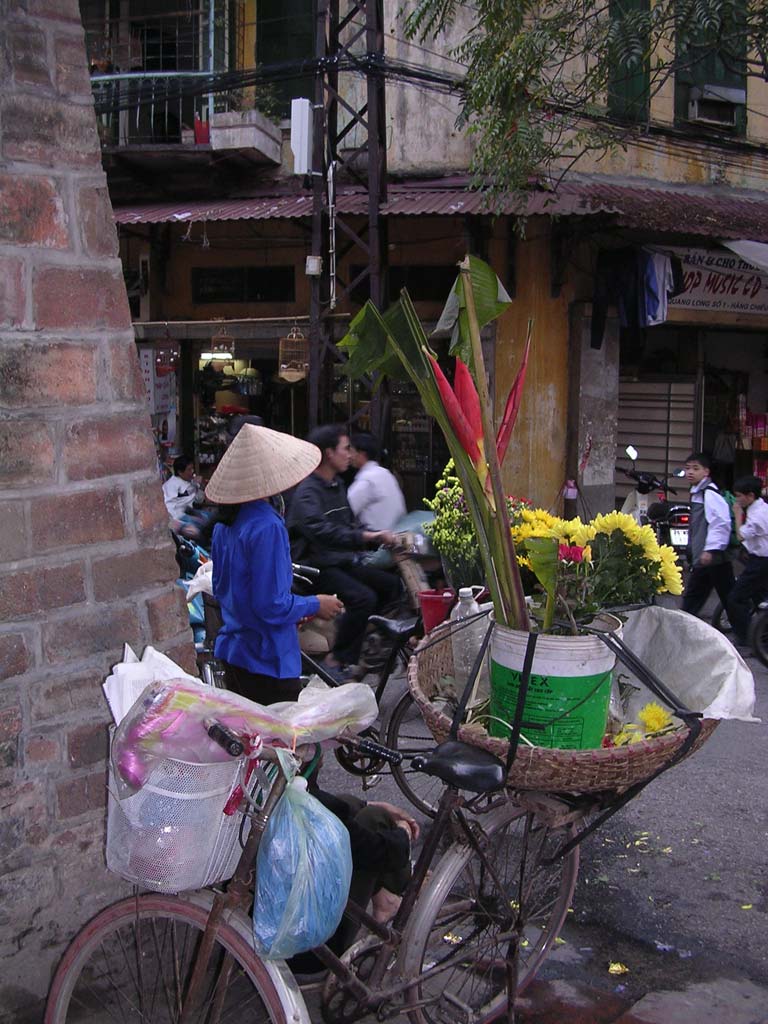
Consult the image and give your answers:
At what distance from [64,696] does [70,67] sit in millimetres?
1655

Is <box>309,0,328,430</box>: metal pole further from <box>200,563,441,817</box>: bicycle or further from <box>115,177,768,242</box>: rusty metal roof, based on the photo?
<box>200,563,441,817</box>: bicycle

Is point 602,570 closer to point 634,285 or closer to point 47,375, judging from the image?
point 47,375

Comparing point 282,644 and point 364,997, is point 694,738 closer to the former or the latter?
point 364,997

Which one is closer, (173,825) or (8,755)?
(173,825)

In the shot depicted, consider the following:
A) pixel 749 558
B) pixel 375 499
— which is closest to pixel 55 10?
pixel 375 499

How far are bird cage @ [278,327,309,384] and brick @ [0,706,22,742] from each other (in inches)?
359

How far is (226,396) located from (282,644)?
31.9ft

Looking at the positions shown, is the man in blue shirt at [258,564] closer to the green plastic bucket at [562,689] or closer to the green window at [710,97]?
the green plastic bucket at [562,689]

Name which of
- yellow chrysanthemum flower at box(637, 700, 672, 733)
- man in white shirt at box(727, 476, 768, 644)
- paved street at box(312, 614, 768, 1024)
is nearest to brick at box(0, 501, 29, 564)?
paved street at box(312, 614, 768, 1024)

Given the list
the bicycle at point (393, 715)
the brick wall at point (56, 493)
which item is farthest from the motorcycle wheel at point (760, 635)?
the brick wall at point (56, 493)

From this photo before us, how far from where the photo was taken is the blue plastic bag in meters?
2.12

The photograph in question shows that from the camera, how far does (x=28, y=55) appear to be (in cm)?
251

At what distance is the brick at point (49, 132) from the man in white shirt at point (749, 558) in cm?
648

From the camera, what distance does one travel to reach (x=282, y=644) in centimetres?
371
